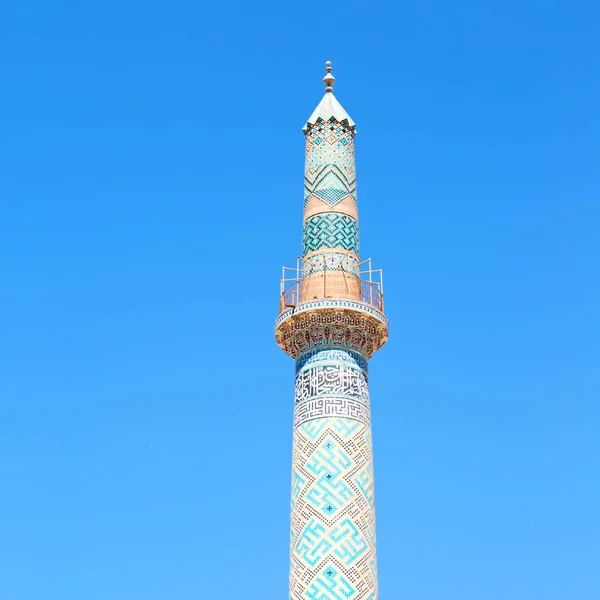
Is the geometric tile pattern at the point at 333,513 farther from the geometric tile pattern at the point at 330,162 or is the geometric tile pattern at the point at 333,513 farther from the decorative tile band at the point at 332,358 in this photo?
the geometric tile pattern at the point at 330,162

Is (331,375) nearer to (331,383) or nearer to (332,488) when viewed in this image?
(331,383)

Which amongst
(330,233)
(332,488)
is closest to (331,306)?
(330,233)

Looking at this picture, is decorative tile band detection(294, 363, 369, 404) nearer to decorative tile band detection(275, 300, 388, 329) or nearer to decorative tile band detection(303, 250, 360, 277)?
decorative tile band detection(275, 300, 388, 329)

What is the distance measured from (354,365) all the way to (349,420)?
1.25m

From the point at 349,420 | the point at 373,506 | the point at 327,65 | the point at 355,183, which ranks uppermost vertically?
the point at 327,65

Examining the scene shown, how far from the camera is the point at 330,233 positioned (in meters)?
23.1

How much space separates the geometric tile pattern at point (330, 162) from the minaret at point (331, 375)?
2 cm

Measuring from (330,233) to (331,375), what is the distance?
3081 millimetres

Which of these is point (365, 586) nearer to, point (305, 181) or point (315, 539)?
point (315, 539)

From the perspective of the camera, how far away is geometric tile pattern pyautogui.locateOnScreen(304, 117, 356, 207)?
23.7 meters

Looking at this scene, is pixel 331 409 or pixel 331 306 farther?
pixel 331 306

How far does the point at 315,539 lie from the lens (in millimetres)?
20172

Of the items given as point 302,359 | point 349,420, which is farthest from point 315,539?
point 302,359

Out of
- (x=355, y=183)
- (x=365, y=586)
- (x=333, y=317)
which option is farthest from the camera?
(x=355, y=183)
